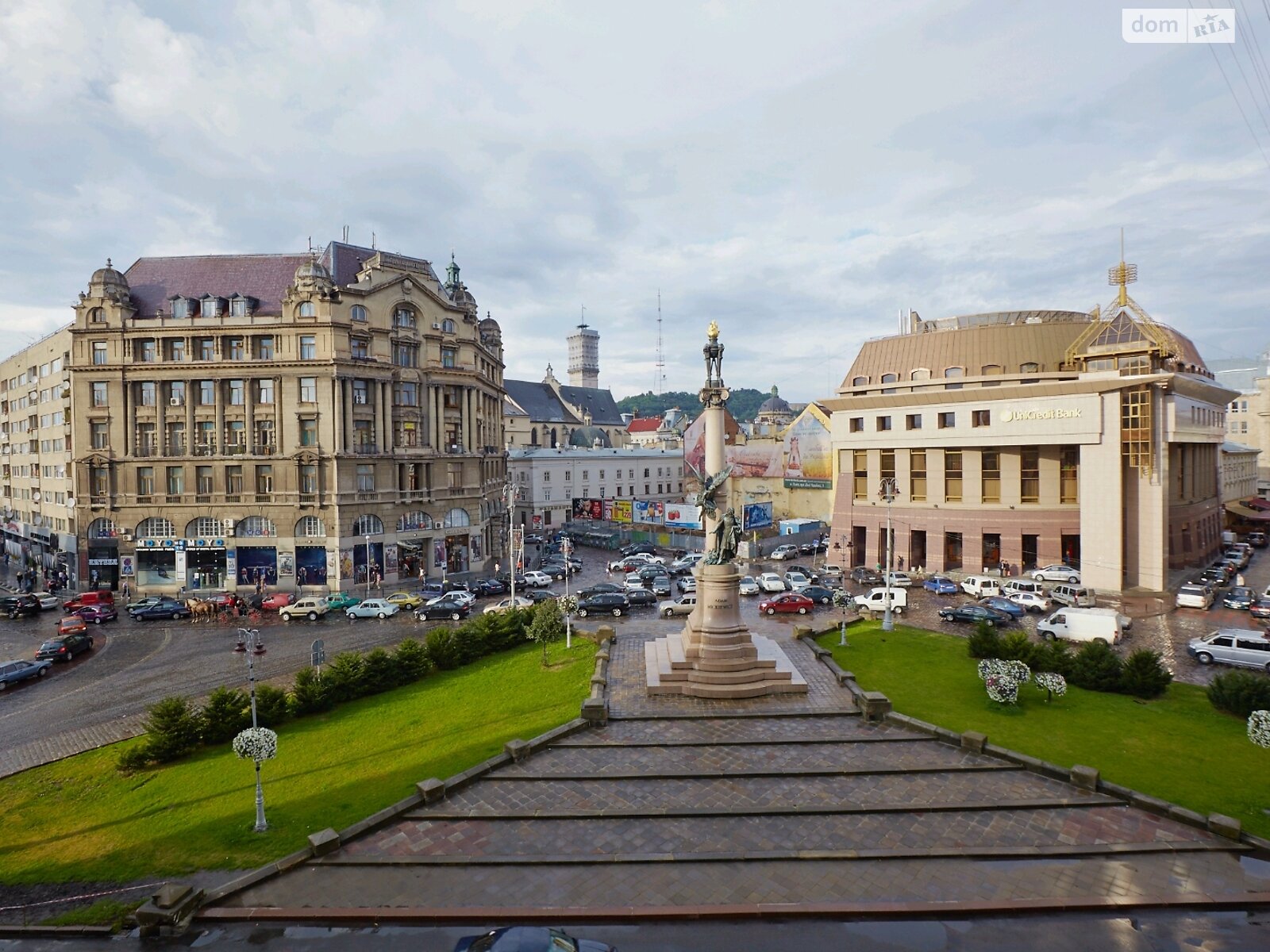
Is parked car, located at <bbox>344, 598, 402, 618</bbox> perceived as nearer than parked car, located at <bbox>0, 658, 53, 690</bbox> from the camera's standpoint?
No

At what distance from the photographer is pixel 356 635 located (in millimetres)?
37375

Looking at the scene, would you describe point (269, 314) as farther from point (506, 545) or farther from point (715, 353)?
point (715, 353)

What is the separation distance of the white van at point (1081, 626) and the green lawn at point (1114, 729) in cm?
816

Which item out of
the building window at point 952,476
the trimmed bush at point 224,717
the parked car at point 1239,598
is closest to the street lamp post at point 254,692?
the trimmed bush at point 224,717

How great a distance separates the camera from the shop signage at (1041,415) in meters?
46.2

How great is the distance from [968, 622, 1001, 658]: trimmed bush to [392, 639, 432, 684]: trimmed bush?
22460mm

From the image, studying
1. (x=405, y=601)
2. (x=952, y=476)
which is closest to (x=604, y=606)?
(x=405, y=601)

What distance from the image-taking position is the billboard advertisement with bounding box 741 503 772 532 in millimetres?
69250

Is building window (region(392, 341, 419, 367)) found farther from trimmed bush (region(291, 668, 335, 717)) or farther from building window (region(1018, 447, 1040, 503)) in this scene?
building window (region(1018, 447, 1040, 503))

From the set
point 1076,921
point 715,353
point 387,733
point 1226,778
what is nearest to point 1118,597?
point 1226,778

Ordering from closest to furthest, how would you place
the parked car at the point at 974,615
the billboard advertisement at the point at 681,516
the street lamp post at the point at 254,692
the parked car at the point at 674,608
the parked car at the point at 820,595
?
1. the street lamp post at the point at 254,692
2. the parked car at the point at 974,615
3. the parked car at the point at 674,608
4. the parked car at the point at 820,595
5. the billboard advertisement at the point at 681,516

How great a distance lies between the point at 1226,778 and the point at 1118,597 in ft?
99.1

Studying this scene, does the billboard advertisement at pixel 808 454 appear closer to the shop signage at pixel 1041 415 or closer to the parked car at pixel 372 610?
the shop signage at pixel 1041 415

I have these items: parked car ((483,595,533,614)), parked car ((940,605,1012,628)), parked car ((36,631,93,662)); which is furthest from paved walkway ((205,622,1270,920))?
parked car ((36,631,93,662))
